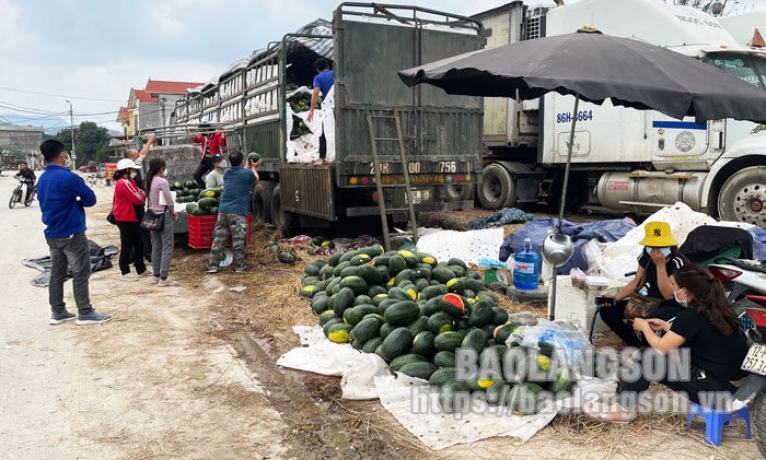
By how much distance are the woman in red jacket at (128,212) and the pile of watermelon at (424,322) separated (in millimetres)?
3475

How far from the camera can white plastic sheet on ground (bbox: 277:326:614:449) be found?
3596 millimetres

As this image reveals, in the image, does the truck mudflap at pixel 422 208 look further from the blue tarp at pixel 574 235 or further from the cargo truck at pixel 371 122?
the blue tarp at pixel 574 235

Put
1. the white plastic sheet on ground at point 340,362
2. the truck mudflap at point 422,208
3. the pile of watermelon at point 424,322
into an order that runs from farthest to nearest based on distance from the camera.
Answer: the truck mudflap at point 422,208, the white plastic sheet on ground at point 340,362, the pile of watermelon at point 424,322

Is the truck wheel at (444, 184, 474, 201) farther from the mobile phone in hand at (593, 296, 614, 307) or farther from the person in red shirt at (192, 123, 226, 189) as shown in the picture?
the person in red shirt at (192, 123, 226, 189)

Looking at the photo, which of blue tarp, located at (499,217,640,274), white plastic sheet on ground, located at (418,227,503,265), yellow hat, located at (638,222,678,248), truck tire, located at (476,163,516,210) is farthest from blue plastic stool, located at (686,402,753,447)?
truck tire, located at (476,163,516,210)

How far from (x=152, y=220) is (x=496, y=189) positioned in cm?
935

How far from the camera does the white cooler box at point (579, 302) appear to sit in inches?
205

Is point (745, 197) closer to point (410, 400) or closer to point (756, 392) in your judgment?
point (756, 392)

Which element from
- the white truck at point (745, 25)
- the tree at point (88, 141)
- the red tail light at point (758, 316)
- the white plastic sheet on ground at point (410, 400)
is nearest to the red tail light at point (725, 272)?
the red tail light at point (758, 316)

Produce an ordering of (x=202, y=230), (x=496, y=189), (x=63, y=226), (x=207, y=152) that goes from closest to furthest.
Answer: (x=63, y=226) < (x=202, y=230) < (x=207, y=152) < (x=496, y=189)

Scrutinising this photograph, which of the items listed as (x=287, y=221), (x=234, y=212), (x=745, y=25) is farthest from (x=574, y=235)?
(x=745, y=25)

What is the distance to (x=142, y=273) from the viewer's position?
8453mm

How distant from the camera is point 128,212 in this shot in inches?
318

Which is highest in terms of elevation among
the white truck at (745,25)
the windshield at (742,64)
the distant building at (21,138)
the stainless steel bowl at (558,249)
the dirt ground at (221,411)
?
the distant building at (21,138)
